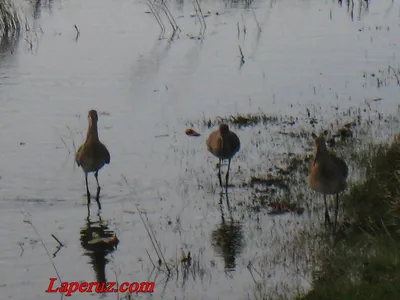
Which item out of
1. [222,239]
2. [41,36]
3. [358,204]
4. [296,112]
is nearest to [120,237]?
[222,239]

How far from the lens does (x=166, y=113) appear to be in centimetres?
1569

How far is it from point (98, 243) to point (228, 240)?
4.43ft

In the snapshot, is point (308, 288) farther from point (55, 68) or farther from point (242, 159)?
point (55, 68)

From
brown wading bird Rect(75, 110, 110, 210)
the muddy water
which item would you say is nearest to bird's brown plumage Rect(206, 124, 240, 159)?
the muddy water

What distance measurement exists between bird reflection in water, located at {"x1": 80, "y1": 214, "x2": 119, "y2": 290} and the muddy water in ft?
0.11

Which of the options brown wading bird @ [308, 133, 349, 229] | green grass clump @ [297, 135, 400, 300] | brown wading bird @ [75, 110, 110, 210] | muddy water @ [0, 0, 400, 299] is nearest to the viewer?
green grass clump @ [297, 135, 400, 300]

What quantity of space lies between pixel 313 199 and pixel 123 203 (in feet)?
7.28

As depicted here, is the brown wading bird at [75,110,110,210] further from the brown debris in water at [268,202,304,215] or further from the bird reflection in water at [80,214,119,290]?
the brown debris in water at [268,202,304,215]

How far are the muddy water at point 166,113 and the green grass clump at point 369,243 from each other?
1.48 ft

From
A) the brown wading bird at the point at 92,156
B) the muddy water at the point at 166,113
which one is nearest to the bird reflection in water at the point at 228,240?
the muddy water at the point at 166,113

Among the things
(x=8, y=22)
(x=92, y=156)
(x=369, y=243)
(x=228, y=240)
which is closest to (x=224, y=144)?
(x=92, y=156)

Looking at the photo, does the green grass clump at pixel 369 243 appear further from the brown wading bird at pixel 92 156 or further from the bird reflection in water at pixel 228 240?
the brown wading bird at pixel 92 156

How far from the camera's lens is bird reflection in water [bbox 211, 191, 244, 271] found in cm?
925

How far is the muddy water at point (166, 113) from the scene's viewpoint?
932cm
